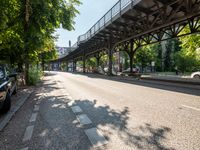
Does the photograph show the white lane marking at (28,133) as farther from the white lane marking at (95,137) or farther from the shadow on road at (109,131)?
the white lane marking at (95,137)

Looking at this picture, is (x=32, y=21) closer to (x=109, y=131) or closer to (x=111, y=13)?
(x=109, y=131)

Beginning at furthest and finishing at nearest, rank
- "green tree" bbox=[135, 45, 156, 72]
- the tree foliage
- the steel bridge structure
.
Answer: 1. "green tree" bbox=[135, 45, 156, 72]
2. the steel bridge structure
3. the tree foliage

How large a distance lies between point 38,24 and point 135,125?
10.2 m

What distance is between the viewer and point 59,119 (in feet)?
16.9

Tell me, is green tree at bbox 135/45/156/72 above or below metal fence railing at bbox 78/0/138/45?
below

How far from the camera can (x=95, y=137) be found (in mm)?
3678

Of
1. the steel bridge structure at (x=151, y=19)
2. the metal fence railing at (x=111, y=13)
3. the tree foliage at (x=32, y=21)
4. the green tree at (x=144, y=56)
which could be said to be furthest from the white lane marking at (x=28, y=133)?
the green tree at (x=144, y=56)

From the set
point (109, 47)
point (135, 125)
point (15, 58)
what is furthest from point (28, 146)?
point (109, 47)

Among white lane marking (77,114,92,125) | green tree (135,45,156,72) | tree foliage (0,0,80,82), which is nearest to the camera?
white lane marking (77,114,92,125)

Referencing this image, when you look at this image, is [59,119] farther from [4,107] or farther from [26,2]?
[26,2]

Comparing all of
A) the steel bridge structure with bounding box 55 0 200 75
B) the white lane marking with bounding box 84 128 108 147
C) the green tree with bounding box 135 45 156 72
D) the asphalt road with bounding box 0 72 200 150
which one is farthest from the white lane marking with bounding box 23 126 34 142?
the green tree with bounding box 135 45 156 72

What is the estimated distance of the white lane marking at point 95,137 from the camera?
340cm

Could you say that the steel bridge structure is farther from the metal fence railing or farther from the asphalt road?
the asphalt road

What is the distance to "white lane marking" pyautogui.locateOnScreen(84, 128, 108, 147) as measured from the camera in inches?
134
